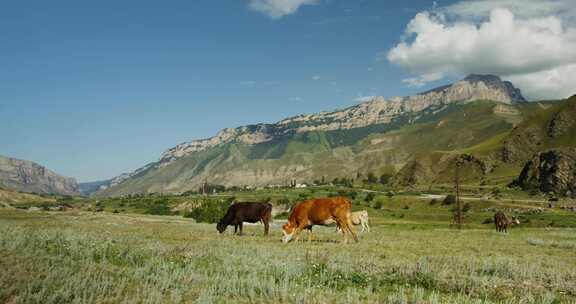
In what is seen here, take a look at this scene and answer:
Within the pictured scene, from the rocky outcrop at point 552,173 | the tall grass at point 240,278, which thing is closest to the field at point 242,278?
the tall grass at point 240,278

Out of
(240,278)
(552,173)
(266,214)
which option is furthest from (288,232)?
(552,173)

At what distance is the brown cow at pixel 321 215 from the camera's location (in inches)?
965

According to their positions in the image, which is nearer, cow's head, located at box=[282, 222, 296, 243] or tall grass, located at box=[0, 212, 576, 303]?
tall grass, located at box=[0, 212, 576, 303]

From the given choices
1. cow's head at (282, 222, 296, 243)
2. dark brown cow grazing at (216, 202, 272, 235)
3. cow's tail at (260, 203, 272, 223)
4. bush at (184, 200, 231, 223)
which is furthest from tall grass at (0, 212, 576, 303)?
bush at (184, 200, 231, 223)

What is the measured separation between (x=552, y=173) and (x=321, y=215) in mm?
152893

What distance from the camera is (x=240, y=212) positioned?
33.4 meters

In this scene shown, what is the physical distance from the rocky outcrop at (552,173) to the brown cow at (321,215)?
143075 millimetres

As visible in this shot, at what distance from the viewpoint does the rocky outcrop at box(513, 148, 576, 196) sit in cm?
14681

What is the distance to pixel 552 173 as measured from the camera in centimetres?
15138

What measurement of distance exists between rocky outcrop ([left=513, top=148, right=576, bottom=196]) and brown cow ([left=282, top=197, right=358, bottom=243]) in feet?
469

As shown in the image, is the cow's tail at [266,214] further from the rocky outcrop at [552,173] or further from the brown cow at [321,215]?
the rocky outcrop at [552,173]

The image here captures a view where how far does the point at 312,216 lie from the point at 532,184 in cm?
15744

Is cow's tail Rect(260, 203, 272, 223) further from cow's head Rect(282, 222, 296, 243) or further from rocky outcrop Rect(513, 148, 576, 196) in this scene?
rocky outcrop Rect(513, 148, 576, 196)

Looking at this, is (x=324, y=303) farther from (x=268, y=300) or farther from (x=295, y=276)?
(x=295, y=276)
